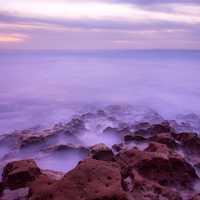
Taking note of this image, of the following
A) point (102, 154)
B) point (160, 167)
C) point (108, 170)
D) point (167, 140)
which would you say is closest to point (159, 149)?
point (160, 167)

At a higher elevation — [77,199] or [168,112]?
[77,199]

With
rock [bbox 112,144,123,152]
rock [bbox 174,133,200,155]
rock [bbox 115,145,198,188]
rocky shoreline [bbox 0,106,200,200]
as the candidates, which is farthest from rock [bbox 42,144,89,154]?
rock [bbox 174,133,200,155]

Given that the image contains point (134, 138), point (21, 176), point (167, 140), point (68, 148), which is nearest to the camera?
point (21, 176)

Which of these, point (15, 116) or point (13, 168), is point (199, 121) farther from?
point (13, 168)

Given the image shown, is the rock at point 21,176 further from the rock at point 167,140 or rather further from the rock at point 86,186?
the rock at point 167,140

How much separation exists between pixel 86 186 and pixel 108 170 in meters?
0.55

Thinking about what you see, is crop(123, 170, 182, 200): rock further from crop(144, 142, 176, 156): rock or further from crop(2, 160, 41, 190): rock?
crop(2, 160, 41, 190): rock

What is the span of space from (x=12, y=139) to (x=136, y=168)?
19.3 ft

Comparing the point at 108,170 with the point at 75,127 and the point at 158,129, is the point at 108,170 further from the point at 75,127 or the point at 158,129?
the point at 75,127

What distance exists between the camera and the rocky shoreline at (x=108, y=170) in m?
5.36

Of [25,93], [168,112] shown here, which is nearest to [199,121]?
[168,112]

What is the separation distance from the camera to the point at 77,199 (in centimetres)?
508

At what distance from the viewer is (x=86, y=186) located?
17.5 ft

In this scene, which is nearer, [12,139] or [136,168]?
[136,168]
